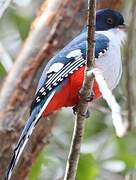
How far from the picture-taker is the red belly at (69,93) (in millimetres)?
3293

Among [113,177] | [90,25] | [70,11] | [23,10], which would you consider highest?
[23,10]

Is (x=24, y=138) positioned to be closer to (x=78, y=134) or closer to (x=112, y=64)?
(x=78, y=134)

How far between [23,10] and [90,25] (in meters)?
2.92

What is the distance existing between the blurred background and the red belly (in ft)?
1.12

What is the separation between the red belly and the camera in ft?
10.8

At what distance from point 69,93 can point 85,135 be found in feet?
6.06

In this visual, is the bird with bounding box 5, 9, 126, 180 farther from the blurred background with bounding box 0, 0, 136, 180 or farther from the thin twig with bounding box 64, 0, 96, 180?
the thin twig with bounding box 64, 0, 96, 180

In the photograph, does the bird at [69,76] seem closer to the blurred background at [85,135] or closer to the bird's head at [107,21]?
the blurred background at [85,135]

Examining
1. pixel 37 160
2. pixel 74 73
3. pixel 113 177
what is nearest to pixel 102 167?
pixel 113 177

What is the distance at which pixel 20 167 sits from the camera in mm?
3816

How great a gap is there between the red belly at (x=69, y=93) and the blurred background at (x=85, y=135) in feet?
1.12

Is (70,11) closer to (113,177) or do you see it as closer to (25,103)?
(25,103)

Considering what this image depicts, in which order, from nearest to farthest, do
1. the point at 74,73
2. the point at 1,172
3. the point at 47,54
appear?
the point at 74,73 → the point at 1,172 → the point at 47,54

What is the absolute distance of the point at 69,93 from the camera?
3.31m
